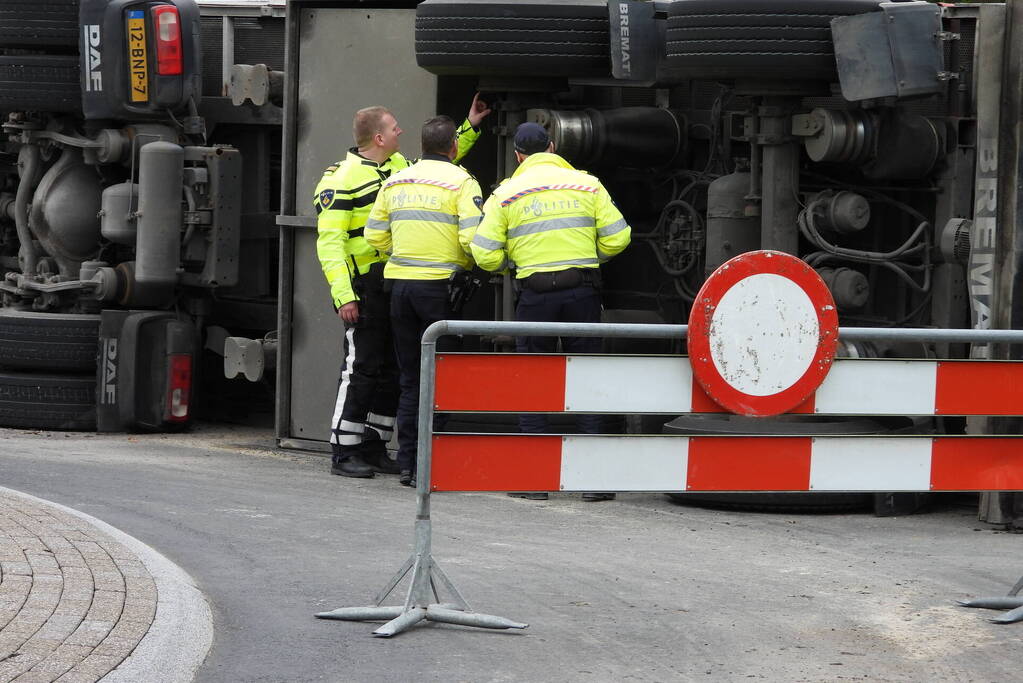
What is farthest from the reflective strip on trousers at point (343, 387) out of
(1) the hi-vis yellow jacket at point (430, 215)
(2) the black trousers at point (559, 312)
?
(2) the black trousers at point (559, 312)

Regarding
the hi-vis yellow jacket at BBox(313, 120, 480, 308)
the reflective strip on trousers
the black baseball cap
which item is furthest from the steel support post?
the reflective strip on trousers

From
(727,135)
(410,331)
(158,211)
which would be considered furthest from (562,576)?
(158,211)

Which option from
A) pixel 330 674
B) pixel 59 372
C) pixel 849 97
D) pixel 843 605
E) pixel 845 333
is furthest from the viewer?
pixel 59 372

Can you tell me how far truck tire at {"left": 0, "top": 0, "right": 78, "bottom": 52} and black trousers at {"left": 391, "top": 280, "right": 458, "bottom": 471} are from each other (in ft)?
10.7

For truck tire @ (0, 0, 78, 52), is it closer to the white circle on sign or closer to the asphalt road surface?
the asphalt road surface

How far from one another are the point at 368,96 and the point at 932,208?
302 centimetres

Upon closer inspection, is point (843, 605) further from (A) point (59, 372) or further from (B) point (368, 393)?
(A) point (59, 372)

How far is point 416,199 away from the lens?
8.34 m

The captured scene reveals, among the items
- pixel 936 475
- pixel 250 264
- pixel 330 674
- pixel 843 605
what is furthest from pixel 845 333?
pixel 250 264

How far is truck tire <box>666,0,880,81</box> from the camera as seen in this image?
7695mm

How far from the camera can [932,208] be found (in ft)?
27.9

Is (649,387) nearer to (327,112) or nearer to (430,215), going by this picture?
(430,215)

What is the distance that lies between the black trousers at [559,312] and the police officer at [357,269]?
0.88 metres

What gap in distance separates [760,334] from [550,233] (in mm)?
2679
